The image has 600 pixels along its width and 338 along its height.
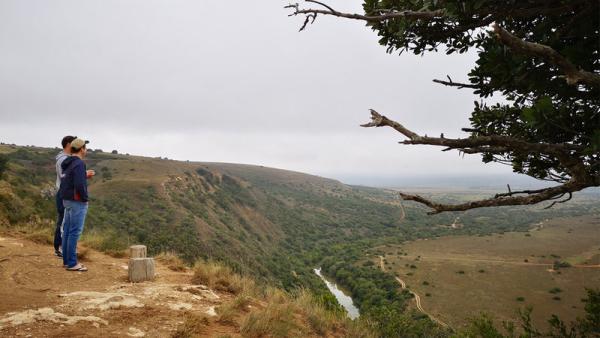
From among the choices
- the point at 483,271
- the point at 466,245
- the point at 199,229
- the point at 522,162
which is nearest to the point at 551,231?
the point at 466,245

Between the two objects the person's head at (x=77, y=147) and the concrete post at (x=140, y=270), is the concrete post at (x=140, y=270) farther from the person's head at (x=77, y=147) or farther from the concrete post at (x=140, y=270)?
the person's head at (x=77, y=147)

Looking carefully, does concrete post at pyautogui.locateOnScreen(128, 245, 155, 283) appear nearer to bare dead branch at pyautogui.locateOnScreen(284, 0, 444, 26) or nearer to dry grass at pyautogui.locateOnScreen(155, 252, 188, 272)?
dry grass at pyautogui.locateOnScreen(155, 252, 188, 272)

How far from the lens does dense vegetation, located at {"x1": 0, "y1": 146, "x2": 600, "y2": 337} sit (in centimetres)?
1825

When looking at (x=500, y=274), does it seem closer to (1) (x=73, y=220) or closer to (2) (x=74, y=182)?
(1) (x=73, y=220)

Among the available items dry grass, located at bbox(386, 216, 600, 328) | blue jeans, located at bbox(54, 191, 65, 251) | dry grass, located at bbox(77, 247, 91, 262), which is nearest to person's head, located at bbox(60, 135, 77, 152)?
blue jeans, located at bbox(54, 191, 65, 251)

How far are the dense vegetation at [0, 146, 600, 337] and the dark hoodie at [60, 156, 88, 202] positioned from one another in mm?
3286

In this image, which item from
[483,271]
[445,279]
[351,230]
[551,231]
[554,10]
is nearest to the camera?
Answer: [554,10]

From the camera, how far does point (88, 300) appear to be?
4527 millimetres

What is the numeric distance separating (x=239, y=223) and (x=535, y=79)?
156ft

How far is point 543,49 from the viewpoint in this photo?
2.60 m

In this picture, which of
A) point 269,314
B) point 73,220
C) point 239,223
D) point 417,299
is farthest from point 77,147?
point 239,223

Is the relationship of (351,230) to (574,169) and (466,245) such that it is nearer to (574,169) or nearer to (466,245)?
(466,245)

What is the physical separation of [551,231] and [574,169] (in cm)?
9291

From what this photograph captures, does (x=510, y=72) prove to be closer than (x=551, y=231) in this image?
Yes
